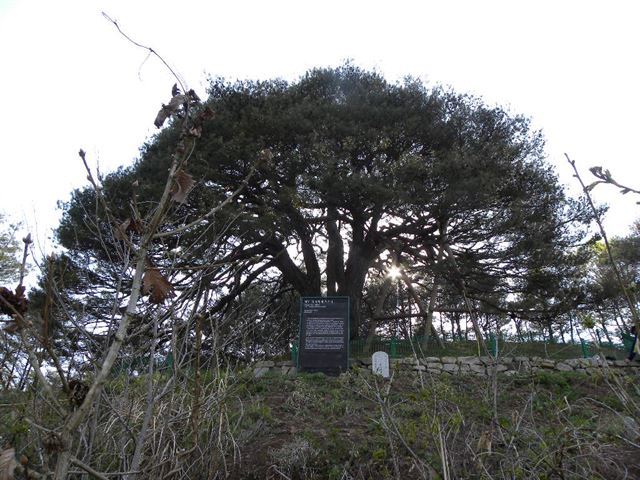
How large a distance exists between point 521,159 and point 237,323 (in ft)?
36.0

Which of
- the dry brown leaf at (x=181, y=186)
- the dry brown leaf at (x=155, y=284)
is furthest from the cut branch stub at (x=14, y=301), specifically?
the dry brown leaf at (x=181, y=186)

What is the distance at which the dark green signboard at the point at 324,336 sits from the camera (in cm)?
941

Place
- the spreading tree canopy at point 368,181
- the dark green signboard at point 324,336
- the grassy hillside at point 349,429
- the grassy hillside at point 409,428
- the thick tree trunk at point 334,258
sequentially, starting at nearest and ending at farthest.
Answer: the grassy hillside at point 349,429 < the grassy hillside at point 409,428 < the dark green signboard at point 324,336 < the spreading tree canopy at point 368,181 < the thick tree trunk at point 334,258

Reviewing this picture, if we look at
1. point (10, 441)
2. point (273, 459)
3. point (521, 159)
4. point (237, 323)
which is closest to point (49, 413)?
point (10, 441)

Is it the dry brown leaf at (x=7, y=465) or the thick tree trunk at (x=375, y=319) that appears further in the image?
the thick tree trunk at (x=375, y=319)

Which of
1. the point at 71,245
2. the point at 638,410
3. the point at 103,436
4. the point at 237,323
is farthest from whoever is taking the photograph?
the point at 71,245

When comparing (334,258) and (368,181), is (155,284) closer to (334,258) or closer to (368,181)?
(368,181)

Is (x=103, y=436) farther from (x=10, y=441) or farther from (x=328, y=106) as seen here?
(x=328, y=106)

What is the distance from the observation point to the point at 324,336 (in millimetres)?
9742

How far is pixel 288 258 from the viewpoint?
13.6 meters

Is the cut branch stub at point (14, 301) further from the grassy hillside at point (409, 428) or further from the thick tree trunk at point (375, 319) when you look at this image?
the thick tree trunk at point (375, 319)

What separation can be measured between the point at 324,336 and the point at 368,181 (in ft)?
11.3

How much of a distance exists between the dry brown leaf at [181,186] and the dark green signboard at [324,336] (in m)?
8.44

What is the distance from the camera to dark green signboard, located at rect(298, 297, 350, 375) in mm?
9406
